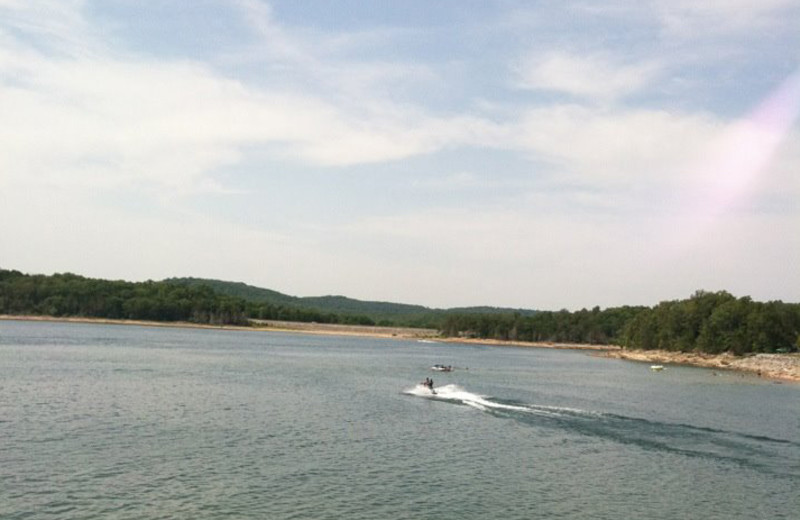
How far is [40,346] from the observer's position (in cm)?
13312

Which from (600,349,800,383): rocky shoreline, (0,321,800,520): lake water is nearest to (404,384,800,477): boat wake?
(0,321,800,520): lake water

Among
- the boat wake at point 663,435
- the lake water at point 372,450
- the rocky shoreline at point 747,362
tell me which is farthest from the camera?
the rocky shoreline at point 747,362

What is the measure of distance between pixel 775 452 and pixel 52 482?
161ft

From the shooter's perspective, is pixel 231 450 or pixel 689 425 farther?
pixel 689 425

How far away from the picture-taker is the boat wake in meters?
52.2

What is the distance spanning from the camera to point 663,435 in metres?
60.6

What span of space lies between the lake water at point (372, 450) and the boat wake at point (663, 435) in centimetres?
23

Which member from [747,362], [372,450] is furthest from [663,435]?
[747,362]

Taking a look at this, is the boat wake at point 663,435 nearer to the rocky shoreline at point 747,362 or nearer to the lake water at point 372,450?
the lake water at point 372,450

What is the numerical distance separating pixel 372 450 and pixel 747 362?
13358 centimetres

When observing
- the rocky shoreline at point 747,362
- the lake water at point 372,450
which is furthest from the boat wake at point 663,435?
the rocky shoreline at point 747,362

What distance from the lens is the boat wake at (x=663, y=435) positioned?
52219mm

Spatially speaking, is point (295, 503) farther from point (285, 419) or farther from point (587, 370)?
point (587, 370)

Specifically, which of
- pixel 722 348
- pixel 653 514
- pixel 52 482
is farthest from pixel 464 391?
pixel 722 348
